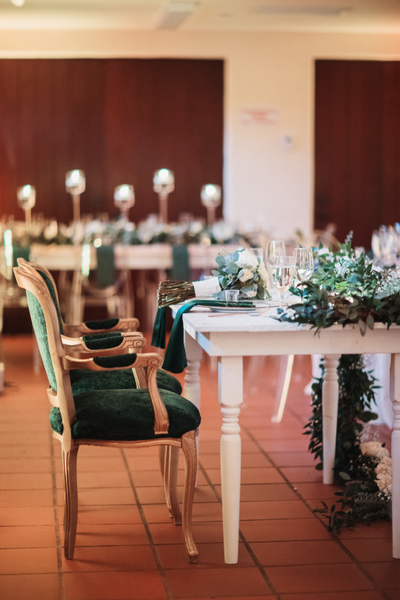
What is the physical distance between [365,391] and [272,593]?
1148mm

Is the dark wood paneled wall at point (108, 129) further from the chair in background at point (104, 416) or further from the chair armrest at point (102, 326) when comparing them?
the chair in background at point (104, 416)

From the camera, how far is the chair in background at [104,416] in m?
2.37

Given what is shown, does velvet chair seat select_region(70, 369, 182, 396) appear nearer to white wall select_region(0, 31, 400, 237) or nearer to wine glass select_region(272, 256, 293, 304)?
wine glass select_region(272, 256, 293, 304)

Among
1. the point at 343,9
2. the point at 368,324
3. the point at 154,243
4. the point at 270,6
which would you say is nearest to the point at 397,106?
the point at 343,9

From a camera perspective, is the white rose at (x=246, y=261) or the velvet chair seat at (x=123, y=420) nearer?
the velvet chair seat at (x=123, y=420)

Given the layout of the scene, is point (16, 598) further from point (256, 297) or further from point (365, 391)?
point (365, 391)

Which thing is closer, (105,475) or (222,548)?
(222,548)

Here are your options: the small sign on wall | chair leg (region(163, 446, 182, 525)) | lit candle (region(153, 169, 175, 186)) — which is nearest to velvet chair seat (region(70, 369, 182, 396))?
chair leg (region(163, 446, 182, 525))

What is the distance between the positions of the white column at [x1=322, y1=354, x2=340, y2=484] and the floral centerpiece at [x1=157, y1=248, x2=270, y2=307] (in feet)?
1.43

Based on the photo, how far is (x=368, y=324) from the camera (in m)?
2.30

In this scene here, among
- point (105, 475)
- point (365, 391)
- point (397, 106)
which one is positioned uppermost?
point (397, 106)

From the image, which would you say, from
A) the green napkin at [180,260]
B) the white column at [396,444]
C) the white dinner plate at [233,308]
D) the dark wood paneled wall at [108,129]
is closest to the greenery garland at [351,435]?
the white column at [396,444]

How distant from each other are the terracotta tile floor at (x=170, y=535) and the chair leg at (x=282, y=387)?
22 cm

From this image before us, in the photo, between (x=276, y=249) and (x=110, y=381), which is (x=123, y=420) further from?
(x=276, y=249)
